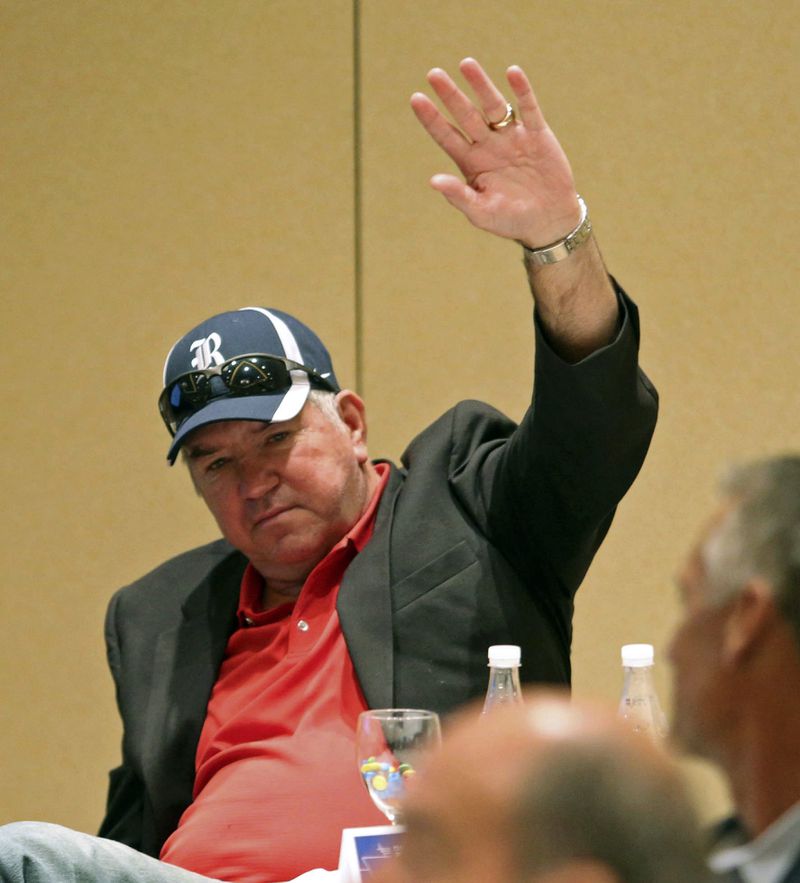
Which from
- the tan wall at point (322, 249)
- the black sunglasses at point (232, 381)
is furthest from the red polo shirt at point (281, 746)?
the tan wall at point (322, 249)

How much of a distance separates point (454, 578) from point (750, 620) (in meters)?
1.17

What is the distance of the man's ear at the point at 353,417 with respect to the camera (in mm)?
2092

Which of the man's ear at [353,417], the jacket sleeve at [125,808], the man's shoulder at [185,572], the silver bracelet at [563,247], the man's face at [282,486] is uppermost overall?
the silver bracelet at [563,247]

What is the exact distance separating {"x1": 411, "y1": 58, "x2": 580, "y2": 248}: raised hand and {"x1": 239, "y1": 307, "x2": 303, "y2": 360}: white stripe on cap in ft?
1.29

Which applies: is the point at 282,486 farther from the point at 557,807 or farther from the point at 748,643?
the point at 557,807

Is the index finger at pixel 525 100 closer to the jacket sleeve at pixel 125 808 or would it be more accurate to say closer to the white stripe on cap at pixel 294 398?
the white stripe on cap at pixel 294 398

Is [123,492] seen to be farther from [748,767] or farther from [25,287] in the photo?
[748,767]

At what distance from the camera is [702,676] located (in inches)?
29.0

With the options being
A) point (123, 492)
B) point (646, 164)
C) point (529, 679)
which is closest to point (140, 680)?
point (529, 679)

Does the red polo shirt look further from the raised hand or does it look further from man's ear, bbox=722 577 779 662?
man's ear, bbox=722 577 779 662

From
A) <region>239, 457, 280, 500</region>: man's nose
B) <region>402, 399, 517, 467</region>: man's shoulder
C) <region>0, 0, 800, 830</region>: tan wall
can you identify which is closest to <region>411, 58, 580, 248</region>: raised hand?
<region>402, 399, 517, 467</region>: man's shoulder

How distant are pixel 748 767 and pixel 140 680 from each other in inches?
55.9

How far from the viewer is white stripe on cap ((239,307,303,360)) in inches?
80.2

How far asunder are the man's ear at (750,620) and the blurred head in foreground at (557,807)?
16 centimetres
